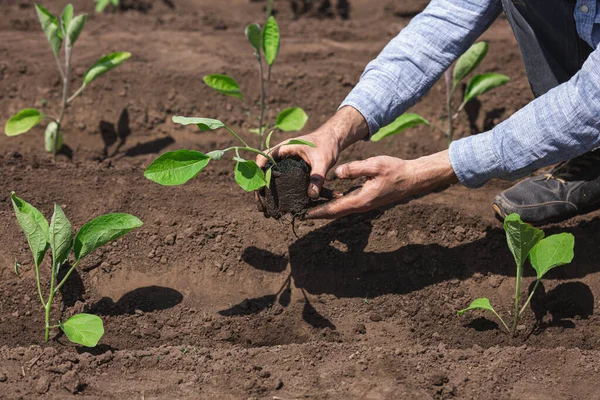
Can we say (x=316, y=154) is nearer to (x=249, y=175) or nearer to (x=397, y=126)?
(x=249, y=175)

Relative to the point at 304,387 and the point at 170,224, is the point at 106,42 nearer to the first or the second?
the point at 170,224

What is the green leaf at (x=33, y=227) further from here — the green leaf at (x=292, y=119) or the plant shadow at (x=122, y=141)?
the plant shadow at (x=122, y=141)

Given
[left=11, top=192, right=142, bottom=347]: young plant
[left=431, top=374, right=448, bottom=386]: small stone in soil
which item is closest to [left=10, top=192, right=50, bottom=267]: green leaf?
[left=11, top=192, right=142, bottom=347]: young plant

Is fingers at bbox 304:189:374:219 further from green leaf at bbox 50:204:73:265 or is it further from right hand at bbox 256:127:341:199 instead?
green leaf at bbox 50:204:73:265

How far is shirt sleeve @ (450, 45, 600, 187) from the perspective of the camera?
2.24 metres

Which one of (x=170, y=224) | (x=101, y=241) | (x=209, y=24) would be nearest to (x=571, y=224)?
(x=170, y=224)

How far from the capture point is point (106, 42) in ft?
14.5

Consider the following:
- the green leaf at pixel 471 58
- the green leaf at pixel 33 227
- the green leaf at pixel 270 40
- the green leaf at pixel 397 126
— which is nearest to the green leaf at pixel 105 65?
the green leaf at pixel 270 40

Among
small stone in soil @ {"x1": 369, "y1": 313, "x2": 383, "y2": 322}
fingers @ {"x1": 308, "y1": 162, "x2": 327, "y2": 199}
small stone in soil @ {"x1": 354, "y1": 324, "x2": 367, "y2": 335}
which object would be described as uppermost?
fingers @ {"x1": 308, "y1": 162, "x2": 327, "y2": 199}

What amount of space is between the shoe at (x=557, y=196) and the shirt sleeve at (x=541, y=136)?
602mm

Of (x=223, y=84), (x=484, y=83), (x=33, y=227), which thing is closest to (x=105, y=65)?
(x=223, y=84)

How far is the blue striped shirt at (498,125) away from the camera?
2.26m

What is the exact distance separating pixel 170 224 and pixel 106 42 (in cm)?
196

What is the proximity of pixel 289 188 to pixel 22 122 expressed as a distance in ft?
5.14
